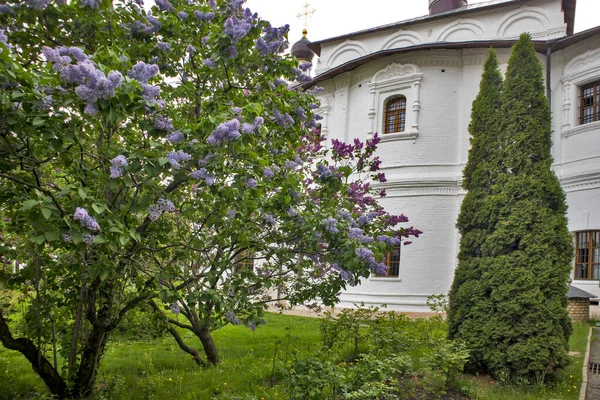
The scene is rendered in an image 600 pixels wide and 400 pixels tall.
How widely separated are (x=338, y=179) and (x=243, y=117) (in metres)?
1.43

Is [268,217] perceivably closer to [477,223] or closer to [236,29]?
[236,29]

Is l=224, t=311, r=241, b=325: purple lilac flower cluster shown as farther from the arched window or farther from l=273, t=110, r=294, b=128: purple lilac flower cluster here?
the arched window

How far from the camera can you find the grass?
4508 mm

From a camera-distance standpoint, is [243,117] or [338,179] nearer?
[243,117]

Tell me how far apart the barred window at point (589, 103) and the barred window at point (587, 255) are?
301cm

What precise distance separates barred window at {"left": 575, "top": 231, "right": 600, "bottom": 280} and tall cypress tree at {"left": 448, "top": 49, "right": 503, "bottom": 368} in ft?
25.0

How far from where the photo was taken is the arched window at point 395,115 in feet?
48.0

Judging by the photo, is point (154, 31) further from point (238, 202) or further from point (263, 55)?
point (238, 202)

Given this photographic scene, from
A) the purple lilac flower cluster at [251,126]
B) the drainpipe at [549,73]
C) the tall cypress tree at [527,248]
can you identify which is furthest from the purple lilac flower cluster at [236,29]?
the drainpipe at [549,73]

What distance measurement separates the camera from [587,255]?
12.6 metres

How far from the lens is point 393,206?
45.1 feet

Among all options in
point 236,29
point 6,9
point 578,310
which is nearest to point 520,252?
point 236,29

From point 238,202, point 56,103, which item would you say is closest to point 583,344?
point 238,202

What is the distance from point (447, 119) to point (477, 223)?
26.0ft
